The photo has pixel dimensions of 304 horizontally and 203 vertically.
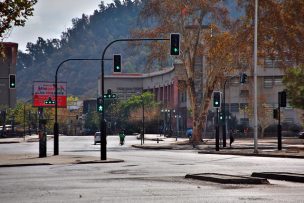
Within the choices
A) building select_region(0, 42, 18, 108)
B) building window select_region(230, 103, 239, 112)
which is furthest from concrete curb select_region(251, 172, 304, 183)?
building select_region(0, 42, 18, 108)

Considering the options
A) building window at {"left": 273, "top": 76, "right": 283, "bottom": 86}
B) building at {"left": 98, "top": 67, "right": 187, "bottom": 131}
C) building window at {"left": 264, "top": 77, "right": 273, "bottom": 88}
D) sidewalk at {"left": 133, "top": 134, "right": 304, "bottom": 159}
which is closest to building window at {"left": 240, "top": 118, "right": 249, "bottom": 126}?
building window at {"left": 264, "top": 77, "right": 273, "bottom": 88}

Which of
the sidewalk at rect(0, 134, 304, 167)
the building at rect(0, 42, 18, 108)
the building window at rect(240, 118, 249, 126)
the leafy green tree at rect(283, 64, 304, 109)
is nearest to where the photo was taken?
the sidewalk at rect(0, 134, 304, 167)

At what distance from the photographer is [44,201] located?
1462cm

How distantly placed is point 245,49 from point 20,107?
376ft

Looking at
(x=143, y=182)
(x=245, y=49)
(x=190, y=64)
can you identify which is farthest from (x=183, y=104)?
(x=143, y=182)

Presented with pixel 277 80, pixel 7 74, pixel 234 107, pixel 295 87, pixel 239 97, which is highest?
pixel 7 74

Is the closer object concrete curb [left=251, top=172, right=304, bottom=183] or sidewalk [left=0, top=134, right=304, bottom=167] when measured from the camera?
concrete curb [left=251, top=172, right=304, bottom=183]

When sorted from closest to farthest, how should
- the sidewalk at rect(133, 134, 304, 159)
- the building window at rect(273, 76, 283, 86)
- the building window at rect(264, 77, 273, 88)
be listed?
the sidewalk at rect(133, 134, 304, 159) → the building window at rect(273, 76, 283, 86) → the building window at rect(264, 77, 273, 88)

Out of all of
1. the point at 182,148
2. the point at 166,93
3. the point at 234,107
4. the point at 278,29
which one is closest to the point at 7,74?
the point at 166,93

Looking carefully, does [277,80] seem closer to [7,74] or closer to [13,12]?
[7,74]

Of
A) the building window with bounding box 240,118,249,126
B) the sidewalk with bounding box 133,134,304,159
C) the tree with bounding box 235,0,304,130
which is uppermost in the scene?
the tree with bounding box 235,0,304,130

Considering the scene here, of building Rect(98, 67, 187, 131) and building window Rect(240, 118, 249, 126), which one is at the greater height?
building Rect(98, 67, 187, 131)

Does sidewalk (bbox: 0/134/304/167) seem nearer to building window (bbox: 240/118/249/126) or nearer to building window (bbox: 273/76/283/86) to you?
building window (bbox: 273/76/283/86)

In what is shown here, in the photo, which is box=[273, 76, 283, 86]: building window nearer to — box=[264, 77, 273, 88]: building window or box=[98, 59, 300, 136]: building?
box=[98, 59, 300, 136]: building
